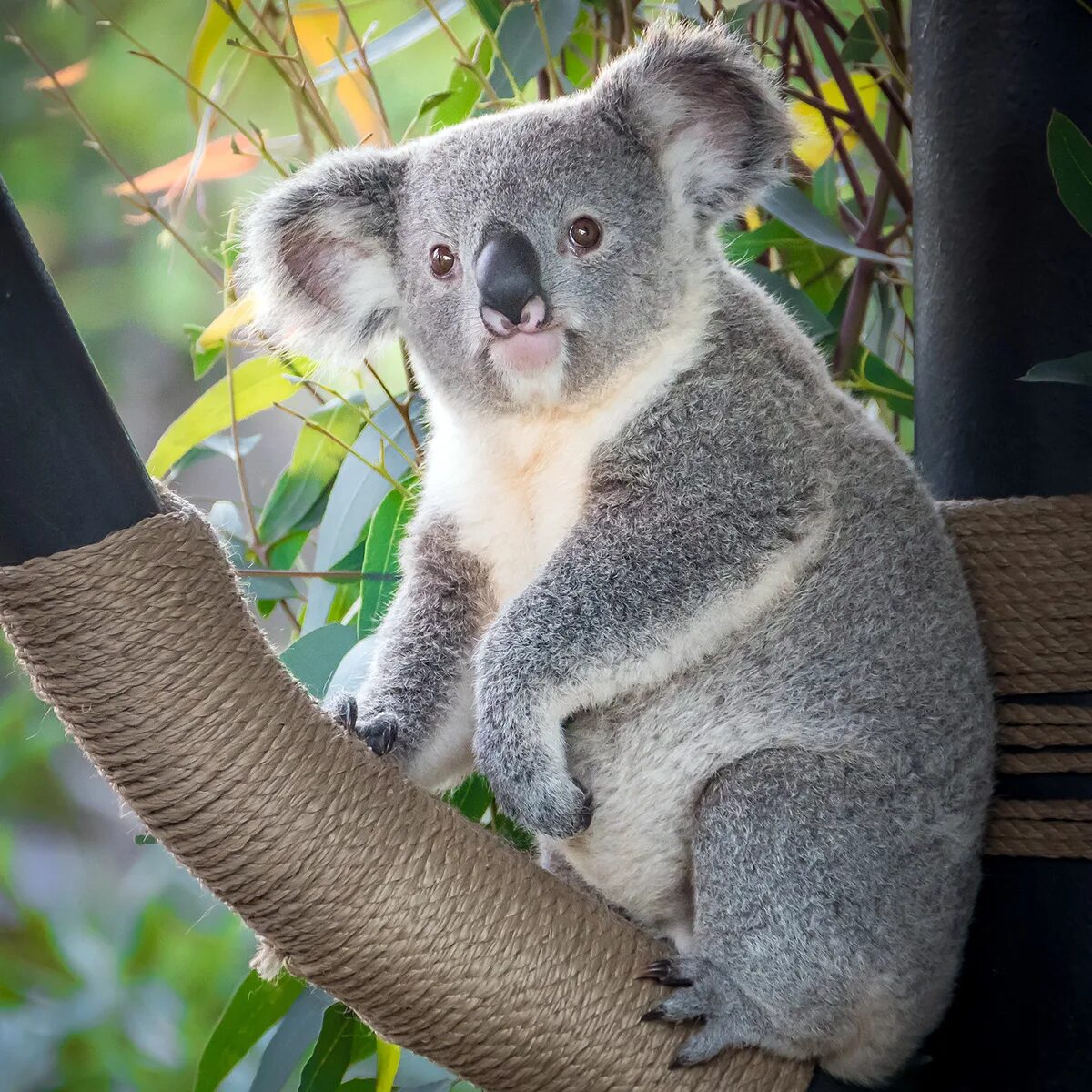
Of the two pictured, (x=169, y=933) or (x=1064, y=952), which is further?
(x=169, y=933)

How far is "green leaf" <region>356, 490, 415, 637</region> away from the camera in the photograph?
6.41ft

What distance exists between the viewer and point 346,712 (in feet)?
4.86

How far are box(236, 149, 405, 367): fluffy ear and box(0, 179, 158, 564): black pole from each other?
1.67ft

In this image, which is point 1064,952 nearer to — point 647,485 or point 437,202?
point 647,485

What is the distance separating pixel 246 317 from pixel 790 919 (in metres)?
→ 1.16

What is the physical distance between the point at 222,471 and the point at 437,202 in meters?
3.06

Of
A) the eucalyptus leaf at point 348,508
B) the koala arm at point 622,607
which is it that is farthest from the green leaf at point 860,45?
the koala arm at point 622,607

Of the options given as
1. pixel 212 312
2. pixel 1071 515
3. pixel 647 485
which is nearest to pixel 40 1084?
pixel 212 312

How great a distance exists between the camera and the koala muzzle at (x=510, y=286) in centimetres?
143

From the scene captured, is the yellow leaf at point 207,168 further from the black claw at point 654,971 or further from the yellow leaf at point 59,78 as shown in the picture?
the black claw at point 654,971

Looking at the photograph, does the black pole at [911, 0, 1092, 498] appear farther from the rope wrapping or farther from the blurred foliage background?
the rope wrapping

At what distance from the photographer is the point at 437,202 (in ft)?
5.16

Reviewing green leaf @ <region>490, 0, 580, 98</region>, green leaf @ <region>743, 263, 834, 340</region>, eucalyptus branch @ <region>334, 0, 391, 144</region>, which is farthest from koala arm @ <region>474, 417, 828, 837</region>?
eucalyptus branch @ <region>334, 0, 391, 144</region>

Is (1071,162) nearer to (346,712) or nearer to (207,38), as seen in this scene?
(346,712)
